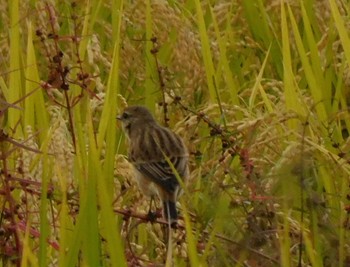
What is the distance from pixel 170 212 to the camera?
3973 millimetres

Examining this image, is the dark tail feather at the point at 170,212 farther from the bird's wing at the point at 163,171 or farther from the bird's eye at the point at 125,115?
the bird's eye at the point at 125,115

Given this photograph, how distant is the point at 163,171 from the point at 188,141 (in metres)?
0.31

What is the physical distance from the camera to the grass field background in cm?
340

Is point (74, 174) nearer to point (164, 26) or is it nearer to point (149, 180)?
point (149, 180)

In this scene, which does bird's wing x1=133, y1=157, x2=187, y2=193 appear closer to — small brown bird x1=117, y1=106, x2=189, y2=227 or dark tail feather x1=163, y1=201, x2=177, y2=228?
small brown bird x1=117, y1=106, x2=189, y2=227

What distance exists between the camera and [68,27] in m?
6.57

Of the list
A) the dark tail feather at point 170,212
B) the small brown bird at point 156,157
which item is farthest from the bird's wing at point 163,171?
the dark tail feather at point 170,212

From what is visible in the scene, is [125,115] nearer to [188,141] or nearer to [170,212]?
[188,141]

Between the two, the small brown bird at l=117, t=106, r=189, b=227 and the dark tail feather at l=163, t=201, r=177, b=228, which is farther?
the small brown bird at l=117, t=106, r=189, b=227

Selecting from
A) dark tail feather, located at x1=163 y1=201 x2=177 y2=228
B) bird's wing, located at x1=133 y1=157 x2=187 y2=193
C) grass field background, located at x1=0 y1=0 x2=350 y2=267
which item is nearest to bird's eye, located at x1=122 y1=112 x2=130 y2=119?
grass field background, located at x1=0 y1=0 x2=350 y2=267

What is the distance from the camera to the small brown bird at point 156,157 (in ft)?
14.2

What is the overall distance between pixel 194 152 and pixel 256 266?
66.4 inches

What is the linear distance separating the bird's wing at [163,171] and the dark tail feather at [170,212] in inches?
7.6

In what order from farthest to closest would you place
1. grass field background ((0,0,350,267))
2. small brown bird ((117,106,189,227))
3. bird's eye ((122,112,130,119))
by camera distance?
bird's eye ((122,112,130,119)) → small brown bird ((117,106,189,227)) → grass field background ((0,0,350,267))
